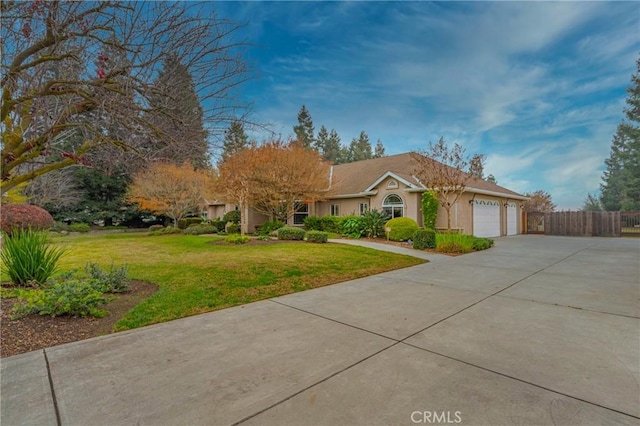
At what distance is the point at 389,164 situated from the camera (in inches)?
918

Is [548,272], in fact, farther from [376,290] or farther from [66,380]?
[66,380]

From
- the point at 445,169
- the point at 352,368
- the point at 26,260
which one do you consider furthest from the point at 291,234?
the point at 352,368

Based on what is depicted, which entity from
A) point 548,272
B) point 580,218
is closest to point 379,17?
point 548,272

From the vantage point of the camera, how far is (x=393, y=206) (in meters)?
18.9

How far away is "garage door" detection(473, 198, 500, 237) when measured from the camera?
19375 mm

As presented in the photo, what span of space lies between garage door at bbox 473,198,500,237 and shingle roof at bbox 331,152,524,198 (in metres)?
0.95

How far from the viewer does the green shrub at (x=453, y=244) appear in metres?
12.4

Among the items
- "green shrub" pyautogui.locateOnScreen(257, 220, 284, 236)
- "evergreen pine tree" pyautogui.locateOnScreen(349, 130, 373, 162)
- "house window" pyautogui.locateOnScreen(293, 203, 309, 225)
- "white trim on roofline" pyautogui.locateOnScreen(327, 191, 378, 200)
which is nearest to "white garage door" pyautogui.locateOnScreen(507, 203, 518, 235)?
"white trim on roofline" pyautogui.locateOnScreen(327, 191, 378, 200)

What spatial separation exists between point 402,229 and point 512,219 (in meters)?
13.9

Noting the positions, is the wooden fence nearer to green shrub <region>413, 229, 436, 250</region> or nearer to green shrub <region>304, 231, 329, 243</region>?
green shrub <region>413, 229, 436, 250</region>

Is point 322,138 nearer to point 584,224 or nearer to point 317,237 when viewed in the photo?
point 584,224

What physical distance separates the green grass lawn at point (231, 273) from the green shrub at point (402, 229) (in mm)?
4403

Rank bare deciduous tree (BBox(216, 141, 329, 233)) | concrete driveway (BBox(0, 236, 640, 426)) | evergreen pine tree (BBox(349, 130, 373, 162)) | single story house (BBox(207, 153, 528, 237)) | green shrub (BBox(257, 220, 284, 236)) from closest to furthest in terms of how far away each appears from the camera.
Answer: concrete driveway (BBox(0, 236, 640, 426)) < bare deciduous tree (BBox(216, 141, 329, 233)) < single story house (BBox(207, 153, 528, 237)) < green shrub (BBox(257, 220, 284, 236)) < evergreen pine tree (BBox(349, 130, 373, 162))

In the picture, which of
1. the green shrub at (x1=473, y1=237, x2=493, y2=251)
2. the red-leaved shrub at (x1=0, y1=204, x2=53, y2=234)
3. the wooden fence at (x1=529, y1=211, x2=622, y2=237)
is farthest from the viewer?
the wooden fence at (x1=529, y1=211, x2=622, y2=237)
